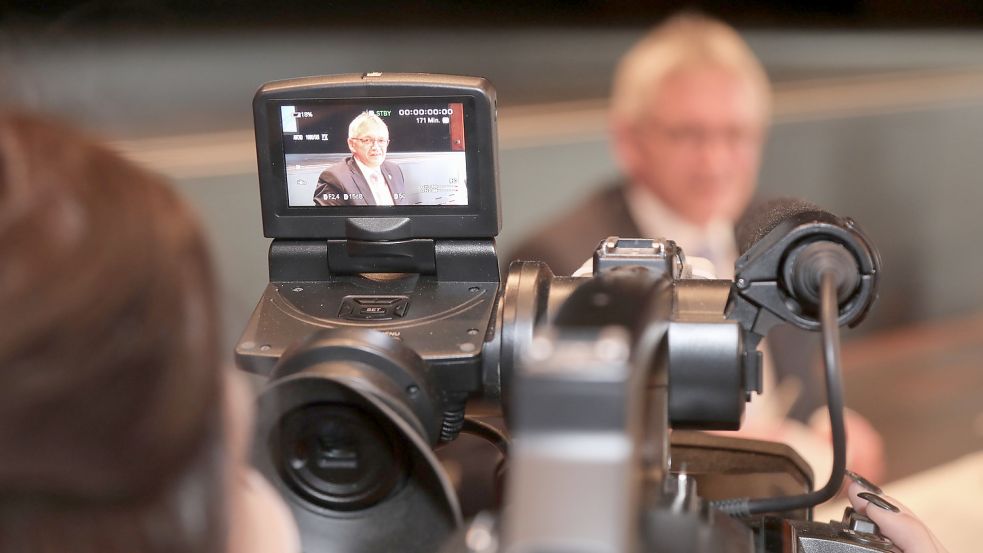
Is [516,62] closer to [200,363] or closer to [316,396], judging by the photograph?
[316,396]

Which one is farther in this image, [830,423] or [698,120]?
[698,120]

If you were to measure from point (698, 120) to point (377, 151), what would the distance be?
1.49 metres

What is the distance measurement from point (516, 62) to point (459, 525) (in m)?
2.24

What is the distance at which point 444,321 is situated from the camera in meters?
0.69

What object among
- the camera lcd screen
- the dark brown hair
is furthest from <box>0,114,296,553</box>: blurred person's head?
the camera lcd screen

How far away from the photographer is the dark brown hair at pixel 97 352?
385 mm

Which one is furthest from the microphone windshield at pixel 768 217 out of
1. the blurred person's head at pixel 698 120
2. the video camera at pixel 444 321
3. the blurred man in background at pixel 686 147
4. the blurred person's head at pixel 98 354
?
the blurred person's head at pixel 698 120

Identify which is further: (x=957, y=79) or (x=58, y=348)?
(x=957, y=79)

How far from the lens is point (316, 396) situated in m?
0.61

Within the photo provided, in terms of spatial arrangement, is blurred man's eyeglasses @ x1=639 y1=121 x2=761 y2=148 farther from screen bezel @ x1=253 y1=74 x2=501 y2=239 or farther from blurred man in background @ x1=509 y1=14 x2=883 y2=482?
screen bezel @ x1=253 y1=74 x2=501 y2=239

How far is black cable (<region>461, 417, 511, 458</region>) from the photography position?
0.73 m

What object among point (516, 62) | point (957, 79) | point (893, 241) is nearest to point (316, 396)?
point (516, 62)

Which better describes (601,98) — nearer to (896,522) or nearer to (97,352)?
(896,522)

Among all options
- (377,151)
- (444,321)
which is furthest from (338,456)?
(377,151)
